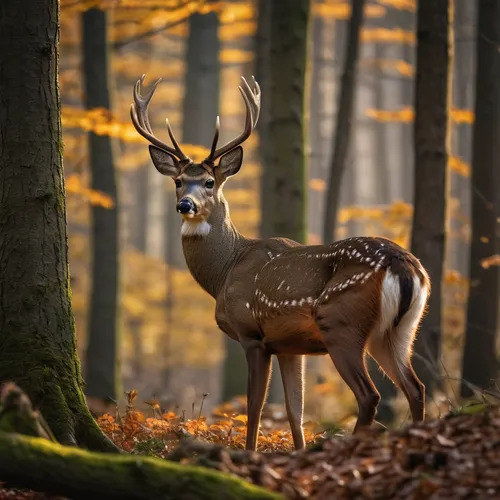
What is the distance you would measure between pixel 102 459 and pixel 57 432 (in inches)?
53.4

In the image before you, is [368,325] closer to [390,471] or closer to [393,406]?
[390,471]

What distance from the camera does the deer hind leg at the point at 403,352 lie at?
688cm

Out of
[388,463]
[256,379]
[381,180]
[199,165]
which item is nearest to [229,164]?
[199,165]

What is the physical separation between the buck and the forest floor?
2.97 feet

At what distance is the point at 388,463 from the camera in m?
5.11

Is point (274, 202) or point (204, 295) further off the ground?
point (274, 202)

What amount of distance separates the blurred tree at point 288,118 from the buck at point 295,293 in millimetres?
2793

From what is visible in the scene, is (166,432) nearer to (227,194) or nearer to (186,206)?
(186,206)

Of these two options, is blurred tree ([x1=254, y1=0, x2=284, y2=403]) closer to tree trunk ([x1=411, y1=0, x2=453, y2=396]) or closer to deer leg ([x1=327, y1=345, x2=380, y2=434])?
tree trunk ([x1=411, y1=0, x2=453, y2=396])

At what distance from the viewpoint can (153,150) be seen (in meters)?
8.82

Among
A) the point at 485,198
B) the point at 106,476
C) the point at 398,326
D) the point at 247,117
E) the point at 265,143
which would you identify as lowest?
the point at 106,476

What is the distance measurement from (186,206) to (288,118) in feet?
11.8

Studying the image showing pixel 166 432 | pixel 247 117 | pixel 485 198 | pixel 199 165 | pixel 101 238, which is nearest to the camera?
pixel 166 432

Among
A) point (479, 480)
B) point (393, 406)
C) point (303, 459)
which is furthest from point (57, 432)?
point (393, 406)
